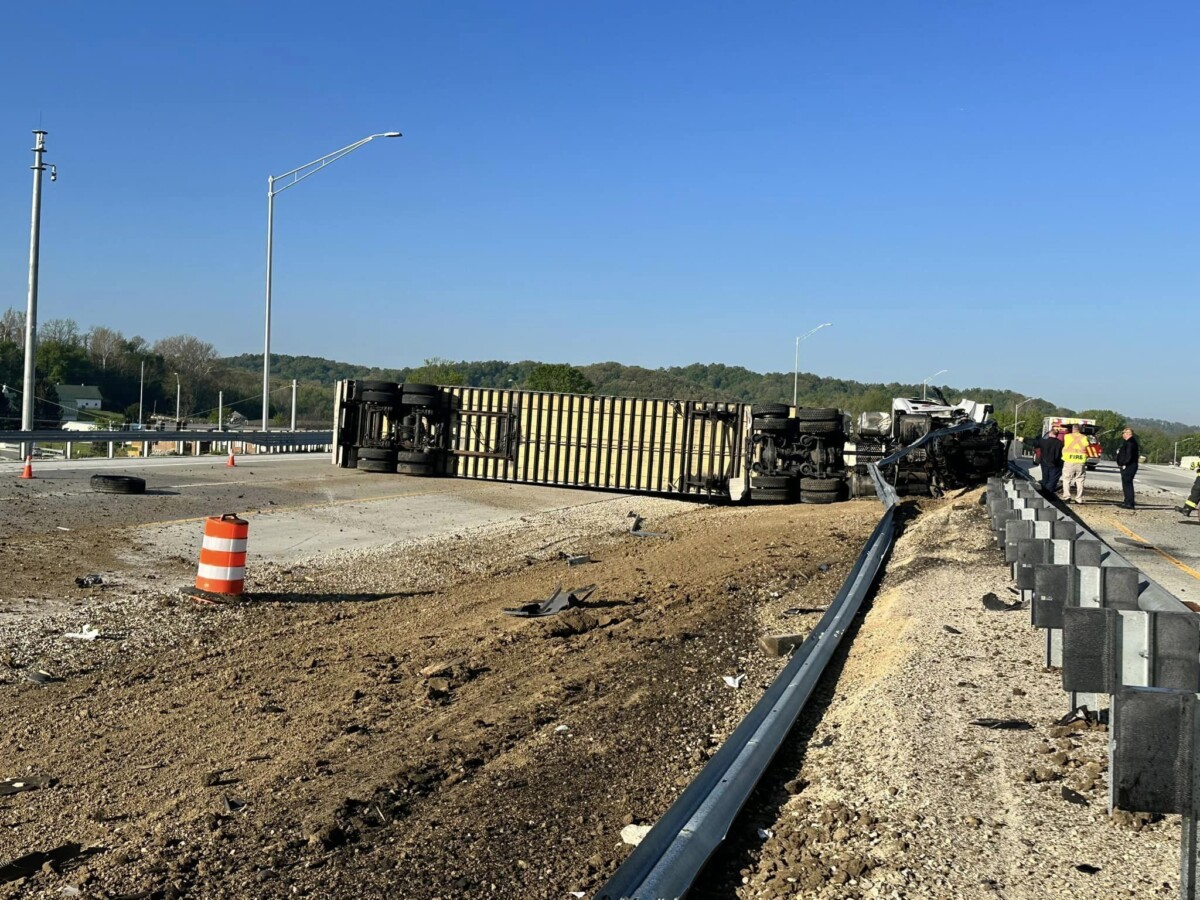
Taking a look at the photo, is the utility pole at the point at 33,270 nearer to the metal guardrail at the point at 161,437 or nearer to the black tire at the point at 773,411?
the metal guardrail at the point at 161,437

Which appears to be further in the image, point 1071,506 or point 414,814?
point 1071,506

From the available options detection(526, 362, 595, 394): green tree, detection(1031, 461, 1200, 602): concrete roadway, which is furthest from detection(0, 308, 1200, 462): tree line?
detection(1031, 461, 1200, 602): concrete roadway

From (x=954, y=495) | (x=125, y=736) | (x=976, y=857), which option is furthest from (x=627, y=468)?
(x=976, y=857)

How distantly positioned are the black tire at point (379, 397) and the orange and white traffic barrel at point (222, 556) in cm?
1775

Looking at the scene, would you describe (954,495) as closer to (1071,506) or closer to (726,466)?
(1071,506)

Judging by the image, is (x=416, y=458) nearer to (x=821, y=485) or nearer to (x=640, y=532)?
(x=821, y=485)

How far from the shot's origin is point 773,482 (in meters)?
27.0

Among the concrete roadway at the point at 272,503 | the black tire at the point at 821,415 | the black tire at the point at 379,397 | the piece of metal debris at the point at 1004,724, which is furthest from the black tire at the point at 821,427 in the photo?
the piece of metal debris at the point at 1004,724

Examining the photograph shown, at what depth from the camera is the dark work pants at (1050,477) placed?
91.6 feet

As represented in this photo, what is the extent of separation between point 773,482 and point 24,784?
21.9m

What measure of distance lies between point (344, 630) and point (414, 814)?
543 cm

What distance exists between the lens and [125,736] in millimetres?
7203

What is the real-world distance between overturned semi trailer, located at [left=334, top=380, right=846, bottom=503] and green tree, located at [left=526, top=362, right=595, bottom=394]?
71.0m

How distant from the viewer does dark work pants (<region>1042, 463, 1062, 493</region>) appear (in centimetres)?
2791
